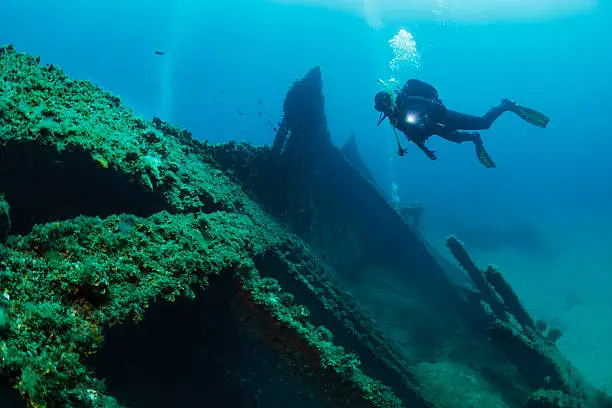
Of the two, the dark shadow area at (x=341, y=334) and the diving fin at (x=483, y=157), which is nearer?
the dark shadow area at (x=341, y=334)

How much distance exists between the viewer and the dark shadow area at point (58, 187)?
3.39 m

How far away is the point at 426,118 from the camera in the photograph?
21.2 ft

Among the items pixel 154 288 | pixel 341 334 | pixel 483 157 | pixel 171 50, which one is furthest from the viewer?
pixel 171 50

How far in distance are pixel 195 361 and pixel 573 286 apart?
30.2m

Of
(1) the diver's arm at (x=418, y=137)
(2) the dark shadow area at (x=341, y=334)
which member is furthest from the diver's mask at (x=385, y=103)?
(2) the dark shadow area at (x=341, y=334)

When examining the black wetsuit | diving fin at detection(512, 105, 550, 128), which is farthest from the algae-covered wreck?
diving fin at detection(512, 105, 550, 128)

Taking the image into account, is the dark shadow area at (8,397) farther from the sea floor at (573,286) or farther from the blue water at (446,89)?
the blue water at (446,89)

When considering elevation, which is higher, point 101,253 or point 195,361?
point 101,253

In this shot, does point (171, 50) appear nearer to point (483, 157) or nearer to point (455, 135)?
point (483, 157)

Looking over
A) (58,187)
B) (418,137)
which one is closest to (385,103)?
(418,137)

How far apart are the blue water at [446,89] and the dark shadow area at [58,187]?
64.2 ft

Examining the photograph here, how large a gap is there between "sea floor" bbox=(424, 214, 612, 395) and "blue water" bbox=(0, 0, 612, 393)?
0.13 meters

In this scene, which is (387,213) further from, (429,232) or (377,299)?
(429,232)

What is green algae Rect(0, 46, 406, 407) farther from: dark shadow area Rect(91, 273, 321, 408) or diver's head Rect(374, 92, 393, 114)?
diver's head Rect(374, 92, 393, 114)
